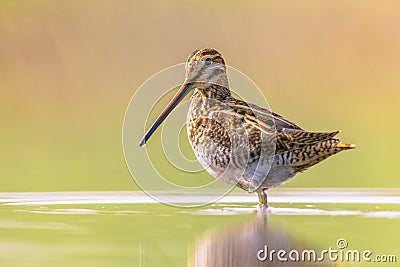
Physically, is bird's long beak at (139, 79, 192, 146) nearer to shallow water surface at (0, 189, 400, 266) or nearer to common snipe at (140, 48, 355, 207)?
common snipe at (140, 48, 355, 207)

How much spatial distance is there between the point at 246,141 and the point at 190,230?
1.08 metres

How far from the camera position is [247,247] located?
500 cm

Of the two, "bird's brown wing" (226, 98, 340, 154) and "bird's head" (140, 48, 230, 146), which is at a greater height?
"bird's head" (140, 48, 230, 146)

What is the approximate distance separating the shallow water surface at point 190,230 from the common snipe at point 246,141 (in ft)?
0.65

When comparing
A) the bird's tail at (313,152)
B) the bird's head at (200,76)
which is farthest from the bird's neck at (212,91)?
the bird's tail at (313,152)

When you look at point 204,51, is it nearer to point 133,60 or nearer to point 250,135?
point 250,135

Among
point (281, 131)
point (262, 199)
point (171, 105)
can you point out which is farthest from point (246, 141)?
point (171, 105)

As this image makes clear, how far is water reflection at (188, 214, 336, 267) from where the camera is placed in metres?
4.69

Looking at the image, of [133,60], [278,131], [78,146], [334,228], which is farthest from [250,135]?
[133,60]

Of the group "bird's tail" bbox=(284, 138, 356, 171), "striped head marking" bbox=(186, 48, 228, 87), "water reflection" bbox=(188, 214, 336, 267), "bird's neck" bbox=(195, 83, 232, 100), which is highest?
"striped head marking" bbox=(186, 48, 228, 87)

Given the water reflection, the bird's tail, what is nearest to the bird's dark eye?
the bird's tail

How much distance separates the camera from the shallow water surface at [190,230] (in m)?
4.77

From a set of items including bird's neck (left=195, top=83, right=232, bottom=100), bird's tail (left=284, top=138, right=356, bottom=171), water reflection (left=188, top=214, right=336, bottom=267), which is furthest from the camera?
bird's neck (left=195, top=83, right=232, bottom=100)

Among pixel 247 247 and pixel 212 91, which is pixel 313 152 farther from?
pixel 247 247
